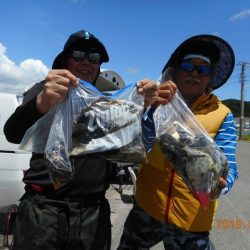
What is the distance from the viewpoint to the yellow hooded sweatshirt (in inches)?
98.0

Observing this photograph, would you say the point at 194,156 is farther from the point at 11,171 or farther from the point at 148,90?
the point at 11,171

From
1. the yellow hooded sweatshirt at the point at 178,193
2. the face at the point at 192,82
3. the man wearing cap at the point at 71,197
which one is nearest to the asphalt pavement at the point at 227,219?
the yellow hooded sweatshirt at the point at 178,193

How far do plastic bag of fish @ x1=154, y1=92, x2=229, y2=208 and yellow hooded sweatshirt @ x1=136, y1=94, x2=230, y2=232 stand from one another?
0.34m

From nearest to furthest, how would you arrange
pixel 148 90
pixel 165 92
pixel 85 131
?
pixel 85 131 → pixel 148 90 → pixel 165 92

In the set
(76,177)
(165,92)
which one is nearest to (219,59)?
(165,92)

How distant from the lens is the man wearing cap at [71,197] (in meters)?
2.21

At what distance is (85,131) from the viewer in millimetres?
1879

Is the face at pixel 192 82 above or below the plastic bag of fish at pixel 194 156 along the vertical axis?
above

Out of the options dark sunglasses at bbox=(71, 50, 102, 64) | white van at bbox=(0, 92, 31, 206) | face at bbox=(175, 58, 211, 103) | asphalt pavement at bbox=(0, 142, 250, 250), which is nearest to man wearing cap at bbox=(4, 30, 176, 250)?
dark sunglasses at bbox=(71, 50, 102, 64)

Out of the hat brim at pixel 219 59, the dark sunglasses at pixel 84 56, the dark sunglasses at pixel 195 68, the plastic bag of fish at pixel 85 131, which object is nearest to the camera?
the plastic bag of fish at pixel 85 131

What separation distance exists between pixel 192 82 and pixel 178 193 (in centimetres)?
68

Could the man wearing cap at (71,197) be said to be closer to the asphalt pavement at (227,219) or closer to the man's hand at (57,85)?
the man's hand at (57,85)

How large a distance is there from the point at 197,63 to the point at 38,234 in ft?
4.42

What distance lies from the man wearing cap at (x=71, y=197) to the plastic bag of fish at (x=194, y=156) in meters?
0.21
